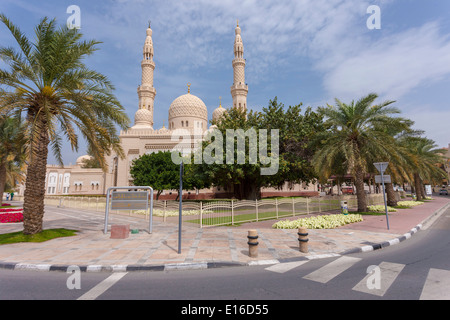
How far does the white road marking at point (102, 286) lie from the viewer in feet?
12.8

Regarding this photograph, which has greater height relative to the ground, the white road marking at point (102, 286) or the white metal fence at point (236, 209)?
the white metal fence at point (236, 209)

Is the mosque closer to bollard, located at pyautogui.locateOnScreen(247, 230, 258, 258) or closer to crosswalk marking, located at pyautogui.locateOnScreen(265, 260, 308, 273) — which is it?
bollard, located at pyautogui.locateOnScreen(247, 230, 258, 258)

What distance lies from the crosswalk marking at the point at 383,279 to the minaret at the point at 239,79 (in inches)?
1596

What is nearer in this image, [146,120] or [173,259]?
[173,259]

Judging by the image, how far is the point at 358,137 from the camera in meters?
15.1

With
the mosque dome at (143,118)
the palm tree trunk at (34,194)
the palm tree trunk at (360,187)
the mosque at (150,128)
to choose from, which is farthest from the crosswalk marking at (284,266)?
the mosque dome at (143,118)

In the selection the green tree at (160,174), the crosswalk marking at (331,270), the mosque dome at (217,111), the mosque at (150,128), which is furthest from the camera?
the mosque dome at (217,111)

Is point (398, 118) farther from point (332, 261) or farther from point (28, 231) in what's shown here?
point (28, 231)

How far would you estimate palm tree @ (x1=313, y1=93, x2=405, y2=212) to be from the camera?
14055mm

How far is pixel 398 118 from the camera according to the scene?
1439 centimetres

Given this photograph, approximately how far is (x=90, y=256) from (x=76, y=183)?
50.1 metres

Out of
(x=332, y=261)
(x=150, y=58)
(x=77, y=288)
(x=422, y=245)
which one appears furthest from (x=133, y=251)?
(x=150, y=58)

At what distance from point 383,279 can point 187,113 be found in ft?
150

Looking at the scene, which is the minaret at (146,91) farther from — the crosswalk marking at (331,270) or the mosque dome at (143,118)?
the crosswalk marking at (331,270)
